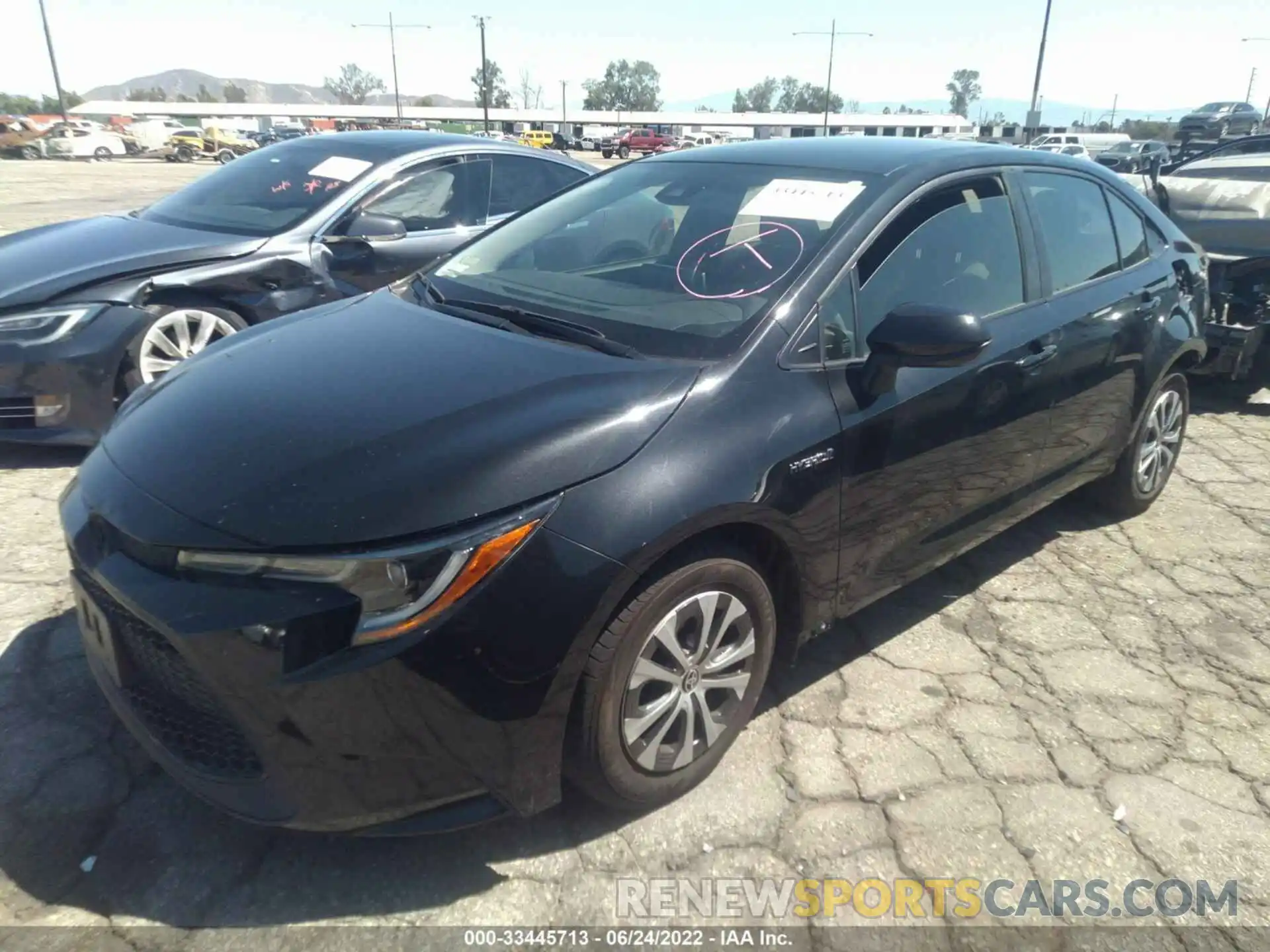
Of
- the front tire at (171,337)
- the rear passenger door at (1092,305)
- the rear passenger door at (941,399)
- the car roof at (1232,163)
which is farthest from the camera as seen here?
the car roof at (1232,163)

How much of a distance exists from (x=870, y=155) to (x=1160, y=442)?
7.47 feet

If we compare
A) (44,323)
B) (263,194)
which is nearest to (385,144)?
(263,194)

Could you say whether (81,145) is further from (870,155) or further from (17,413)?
(870,155)

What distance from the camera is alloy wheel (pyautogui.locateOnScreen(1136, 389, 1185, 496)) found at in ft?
13.7

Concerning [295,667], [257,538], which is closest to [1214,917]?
[295,667]

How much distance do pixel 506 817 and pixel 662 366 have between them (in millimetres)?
1165

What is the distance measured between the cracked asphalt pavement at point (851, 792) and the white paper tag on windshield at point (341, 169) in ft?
8.24

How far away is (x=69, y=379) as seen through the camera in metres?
4.13

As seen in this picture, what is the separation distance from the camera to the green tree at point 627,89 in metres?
127

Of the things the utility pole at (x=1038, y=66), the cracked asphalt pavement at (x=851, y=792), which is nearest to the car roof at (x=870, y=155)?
the cracked asphalt pavement at (x=851, y=792)

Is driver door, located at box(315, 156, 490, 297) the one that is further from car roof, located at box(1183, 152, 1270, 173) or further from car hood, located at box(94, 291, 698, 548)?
car roof, located at box(1183, 152, 1270, 173)

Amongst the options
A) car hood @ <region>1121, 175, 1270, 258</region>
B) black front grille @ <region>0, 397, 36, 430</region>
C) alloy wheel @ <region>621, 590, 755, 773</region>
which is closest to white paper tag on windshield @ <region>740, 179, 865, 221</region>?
alloy wheel @ <region>621, 590, 755, 773</region>

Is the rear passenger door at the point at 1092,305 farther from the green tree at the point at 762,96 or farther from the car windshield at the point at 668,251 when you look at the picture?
the green tree at the point at 762,96

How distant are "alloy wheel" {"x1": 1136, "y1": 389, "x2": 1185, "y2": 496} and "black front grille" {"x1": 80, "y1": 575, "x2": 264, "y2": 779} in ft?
12.7
